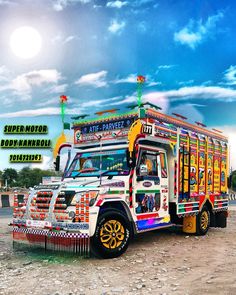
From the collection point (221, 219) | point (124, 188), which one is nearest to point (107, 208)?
point (124, 188)

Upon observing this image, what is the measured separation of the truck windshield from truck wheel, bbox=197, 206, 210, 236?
3.50 metres

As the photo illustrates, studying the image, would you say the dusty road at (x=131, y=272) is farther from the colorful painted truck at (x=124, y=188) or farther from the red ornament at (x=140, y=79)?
the red ornament at (x=140, y=79)

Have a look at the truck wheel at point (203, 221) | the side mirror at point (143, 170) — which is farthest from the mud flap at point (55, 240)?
the truck wheel at point (203, 221)

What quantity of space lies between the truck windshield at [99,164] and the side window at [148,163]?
0.34 meters

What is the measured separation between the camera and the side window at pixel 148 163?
316 inches

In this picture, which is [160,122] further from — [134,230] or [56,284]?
[56,284]

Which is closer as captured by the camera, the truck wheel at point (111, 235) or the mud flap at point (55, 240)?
the mud flap at point (55, 240)

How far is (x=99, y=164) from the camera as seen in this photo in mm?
8539

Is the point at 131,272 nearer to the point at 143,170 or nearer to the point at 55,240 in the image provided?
the point at 55,240

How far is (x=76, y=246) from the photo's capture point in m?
6.70

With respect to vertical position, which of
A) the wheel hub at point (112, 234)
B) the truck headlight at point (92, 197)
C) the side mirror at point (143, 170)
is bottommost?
the wheel hub at point (112, 234)

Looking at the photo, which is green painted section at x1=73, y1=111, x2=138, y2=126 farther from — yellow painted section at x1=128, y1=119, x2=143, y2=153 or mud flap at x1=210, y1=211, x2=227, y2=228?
mud flap at x1=210, y1=211, x2=227, y2=228

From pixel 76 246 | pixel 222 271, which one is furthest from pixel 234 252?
pixel 76 246

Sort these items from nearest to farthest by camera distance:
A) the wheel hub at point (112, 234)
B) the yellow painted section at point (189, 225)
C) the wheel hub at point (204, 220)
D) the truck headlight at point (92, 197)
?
1. the truck headlight at point (92, 197)
2. the wheel hub at point (112, 234)
3. the yellow painted section at point (189, 225)
4. the wheel hub at point (204, 220)
